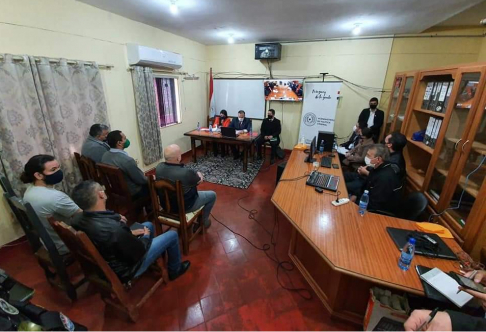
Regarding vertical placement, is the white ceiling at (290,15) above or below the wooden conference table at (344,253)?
above

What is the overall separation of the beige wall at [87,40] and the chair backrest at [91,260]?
159 cm

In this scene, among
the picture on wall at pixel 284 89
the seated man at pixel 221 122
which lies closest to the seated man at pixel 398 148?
the picture on wall at pixel 284 89

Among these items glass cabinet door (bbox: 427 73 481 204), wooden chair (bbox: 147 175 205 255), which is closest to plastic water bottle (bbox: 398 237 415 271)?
glass cabinet door (bbox: 427 73 481 204)

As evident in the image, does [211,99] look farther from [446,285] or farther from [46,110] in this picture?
[446,285]

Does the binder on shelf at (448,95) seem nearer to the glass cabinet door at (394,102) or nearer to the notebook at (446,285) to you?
the glass cabinet door at (394,102)

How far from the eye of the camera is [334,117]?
4656mm

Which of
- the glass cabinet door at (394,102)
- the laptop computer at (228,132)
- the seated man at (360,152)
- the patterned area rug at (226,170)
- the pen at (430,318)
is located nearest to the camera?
the pen at (430,318)

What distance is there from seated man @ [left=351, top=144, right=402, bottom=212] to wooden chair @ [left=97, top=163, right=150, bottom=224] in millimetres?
2446

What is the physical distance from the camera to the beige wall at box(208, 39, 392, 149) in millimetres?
4211

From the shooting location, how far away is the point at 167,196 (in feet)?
6.32

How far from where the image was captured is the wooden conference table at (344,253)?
4.08 ft

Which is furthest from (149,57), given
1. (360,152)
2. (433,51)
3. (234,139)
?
(433,51)

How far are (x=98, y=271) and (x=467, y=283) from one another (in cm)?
222

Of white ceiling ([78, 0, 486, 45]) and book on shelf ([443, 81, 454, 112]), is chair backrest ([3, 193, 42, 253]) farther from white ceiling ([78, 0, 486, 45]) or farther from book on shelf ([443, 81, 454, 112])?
book on shelf ([443, 81, 454, 112])
